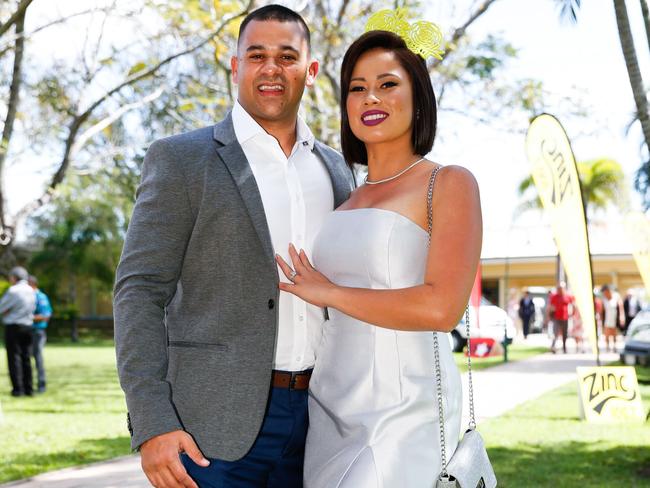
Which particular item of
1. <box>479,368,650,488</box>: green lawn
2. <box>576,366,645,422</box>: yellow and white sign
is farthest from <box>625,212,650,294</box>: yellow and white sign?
<box>576,366,645,422</box>: yellow and white sign

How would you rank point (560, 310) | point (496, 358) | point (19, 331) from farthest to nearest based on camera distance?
point (560, 310)
point (496, 358)
point (19, 331)

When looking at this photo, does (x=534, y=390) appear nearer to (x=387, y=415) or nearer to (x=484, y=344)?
(x=484, y=344)

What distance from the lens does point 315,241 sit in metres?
2.82

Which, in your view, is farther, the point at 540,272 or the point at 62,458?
the point at 540,272

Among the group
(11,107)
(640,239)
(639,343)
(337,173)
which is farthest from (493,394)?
(337,173)

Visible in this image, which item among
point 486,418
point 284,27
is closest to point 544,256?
point 486,418

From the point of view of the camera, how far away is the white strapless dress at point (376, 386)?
2506 millimetres

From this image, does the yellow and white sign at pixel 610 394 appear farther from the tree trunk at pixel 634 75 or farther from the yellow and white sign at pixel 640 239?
the yellow and white sign at pixel 640 239

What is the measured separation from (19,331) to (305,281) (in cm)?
1124

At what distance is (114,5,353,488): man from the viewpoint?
7.94 ft

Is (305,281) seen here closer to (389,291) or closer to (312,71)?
(389,291)

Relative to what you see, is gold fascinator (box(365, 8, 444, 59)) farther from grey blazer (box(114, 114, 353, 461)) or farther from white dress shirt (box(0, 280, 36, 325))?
white dress shirt (box(0, 280, 36, 325))

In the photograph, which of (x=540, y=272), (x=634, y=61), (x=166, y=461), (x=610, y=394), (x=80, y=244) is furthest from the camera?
(x=540, y=272)

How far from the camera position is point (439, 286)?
2457mm
